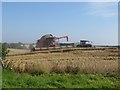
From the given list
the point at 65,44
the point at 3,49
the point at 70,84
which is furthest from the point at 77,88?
the point at 65,44

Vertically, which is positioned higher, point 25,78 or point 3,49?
point 3,49

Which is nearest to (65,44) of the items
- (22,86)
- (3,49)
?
(3,49)

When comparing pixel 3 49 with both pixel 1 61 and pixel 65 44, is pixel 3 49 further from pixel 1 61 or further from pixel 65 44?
pixel 65 44

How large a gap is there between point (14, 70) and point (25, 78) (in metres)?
2.06

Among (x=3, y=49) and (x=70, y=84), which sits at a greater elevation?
(x=3, y=49)

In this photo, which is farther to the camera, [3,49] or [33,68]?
[3,49]

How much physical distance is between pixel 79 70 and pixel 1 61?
3566mm

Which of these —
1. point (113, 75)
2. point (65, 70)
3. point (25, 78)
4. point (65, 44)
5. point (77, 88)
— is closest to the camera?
point (77, 88)

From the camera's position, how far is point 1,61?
14570 mm

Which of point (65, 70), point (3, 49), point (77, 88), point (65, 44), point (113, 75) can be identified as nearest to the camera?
point (77, 88)

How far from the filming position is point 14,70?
14.3 m

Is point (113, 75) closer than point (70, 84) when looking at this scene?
No

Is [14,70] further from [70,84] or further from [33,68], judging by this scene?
[70,84]

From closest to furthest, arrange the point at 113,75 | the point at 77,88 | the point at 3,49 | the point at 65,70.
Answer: the point at 77,88 < the point at 113,75 < the point at 65,70 < the point at 3,49
